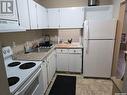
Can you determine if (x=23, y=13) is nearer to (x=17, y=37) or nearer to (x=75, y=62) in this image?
(x=17, y=37)

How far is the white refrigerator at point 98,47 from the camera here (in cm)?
258

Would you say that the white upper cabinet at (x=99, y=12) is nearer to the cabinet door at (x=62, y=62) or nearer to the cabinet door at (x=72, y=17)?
the cabinet door at (x=72, y=17)

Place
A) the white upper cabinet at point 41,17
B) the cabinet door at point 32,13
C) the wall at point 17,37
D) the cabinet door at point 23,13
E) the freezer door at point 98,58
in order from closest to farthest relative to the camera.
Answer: the cabinet door at point 23,13 < the wall at point 17,37 < the cabinet door at point 32,13 < the white upper cabinet at point 41,17 < the freezer door at point 98,58

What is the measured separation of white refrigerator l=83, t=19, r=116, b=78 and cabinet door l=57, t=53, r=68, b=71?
0.58 meters

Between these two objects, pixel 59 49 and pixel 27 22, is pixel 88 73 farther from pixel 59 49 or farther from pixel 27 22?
pixel 27 22

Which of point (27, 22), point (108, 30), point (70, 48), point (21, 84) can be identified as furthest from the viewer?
point (70, 48)

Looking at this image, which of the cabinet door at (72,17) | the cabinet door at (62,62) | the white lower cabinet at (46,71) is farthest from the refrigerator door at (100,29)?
the white lower cabinet at (46,71)

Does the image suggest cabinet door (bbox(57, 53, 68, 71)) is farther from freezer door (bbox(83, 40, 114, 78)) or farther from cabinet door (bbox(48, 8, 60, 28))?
cabinet door (bbox(48, 8, 60, 28))

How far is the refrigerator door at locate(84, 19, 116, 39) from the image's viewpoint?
255 cm

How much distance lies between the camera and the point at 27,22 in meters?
1.94

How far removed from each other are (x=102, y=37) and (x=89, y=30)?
0.40 metres

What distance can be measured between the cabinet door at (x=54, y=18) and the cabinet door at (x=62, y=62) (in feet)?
3.17

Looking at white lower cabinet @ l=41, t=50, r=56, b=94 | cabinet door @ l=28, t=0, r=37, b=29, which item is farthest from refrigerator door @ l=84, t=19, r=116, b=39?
cabinet door @ l=28, t=0, r=37, b=29

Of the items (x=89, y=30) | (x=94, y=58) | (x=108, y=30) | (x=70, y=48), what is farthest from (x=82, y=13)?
(x=94, y=58)
